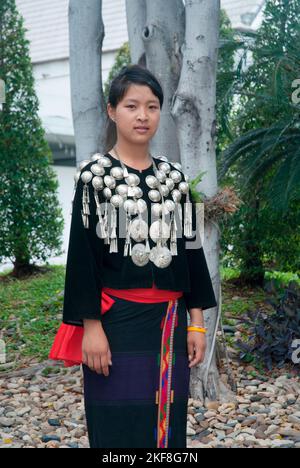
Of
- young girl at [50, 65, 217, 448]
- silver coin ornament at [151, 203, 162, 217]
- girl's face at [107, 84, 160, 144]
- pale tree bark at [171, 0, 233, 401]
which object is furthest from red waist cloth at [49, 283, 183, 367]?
pale tree bark at [171, 0, 233, 401]

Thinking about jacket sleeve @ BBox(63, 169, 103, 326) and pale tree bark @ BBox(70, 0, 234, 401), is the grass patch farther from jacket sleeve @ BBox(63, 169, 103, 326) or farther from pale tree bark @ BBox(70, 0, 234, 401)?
jacket sleeve @ BBox(63, 169, 103, 326)

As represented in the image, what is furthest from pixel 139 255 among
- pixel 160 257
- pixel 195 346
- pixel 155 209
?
pixel 195 346

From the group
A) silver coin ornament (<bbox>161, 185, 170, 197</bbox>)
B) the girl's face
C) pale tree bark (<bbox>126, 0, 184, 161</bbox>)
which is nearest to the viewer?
the girl's face

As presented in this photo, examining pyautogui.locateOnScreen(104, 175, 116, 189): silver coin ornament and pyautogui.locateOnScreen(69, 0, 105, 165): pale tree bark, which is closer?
pyautogui.locateOnScreen(104, 175, 116, 189): silver coin ornament

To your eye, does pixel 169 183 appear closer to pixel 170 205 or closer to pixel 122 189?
pixel 170 205

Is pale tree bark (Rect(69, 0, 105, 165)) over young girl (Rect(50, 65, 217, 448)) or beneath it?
over

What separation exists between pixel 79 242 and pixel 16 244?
18.4 ft

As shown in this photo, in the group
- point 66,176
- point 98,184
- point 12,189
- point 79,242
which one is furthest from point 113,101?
point 66,176

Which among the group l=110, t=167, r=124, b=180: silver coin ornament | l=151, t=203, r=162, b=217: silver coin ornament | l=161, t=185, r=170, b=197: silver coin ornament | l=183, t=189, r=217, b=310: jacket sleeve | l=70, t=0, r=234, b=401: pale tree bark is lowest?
l=183, t=189, r=217, b=310: jacket sleeve

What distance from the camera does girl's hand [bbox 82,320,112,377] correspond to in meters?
2.35

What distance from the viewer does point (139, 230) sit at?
249 cm

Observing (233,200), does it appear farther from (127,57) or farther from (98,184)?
(127,57)

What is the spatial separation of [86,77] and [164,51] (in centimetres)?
51

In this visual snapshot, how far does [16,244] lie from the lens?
7891 mm
